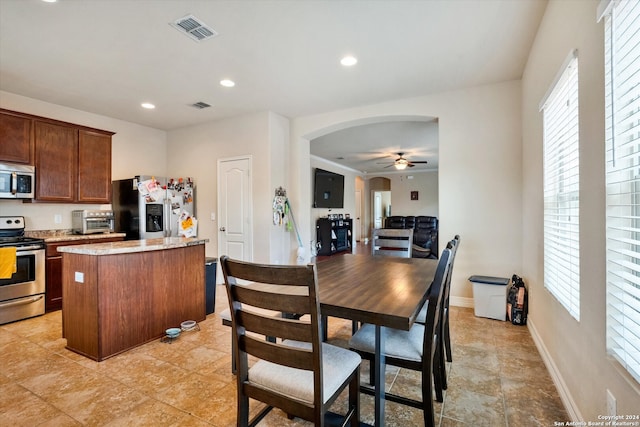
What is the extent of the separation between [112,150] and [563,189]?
18.7ft

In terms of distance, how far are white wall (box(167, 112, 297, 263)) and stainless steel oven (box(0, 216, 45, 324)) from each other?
2.16 metres

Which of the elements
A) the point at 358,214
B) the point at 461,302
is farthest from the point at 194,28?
the point at 358,214

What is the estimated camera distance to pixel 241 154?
4.80 m

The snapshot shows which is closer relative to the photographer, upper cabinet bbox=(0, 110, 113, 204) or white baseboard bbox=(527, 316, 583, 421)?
white baseboard bbox=(527, 316, 583, 421)

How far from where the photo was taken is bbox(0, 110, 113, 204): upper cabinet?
142 inches

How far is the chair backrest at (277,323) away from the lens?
3.48 feet

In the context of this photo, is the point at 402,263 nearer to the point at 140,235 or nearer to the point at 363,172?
the point at 140,235

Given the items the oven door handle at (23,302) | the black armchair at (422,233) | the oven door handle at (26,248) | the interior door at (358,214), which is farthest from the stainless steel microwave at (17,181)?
the interior door at (358,214)

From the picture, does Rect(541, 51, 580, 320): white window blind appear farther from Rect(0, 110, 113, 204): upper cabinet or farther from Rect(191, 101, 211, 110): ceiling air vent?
Rect(0, 110, 113, 204): upper cabinet

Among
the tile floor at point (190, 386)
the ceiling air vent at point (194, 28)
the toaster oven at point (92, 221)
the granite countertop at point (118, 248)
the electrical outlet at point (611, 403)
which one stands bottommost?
the tile floor at point (190, 386)

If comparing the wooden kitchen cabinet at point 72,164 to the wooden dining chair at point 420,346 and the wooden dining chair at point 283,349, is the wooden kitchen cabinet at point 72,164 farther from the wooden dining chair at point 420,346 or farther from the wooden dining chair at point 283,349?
the wooden dining chair at point 420,346

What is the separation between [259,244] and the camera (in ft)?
15.2

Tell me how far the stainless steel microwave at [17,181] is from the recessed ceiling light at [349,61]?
3958 millimetres

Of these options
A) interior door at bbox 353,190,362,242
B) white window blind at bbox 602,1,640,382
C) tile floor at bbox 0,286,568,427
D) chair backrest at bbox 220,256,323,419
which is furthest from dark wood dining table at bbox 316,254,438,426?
interior door at bbox 353,190,362,242
